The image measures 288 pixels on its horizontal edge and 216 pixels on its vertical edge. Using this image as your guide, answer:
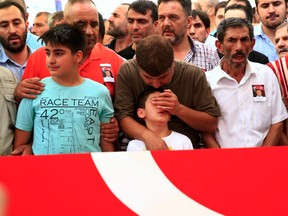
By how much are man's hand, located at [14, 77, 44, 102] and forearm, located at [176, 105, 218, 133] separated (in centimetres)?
92

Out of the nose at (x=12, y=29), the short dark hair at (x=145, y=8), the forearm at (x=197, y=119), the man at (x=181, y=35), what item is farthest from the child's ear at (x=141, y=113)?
the short dark hair at (x=145, y=8)

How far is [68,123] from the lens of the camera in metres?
4.36

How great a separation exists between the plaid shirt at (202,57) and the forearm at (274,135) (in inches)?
33.2

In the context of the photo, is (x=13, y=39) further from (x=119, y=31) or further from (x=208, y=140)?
(x=119, y=31)

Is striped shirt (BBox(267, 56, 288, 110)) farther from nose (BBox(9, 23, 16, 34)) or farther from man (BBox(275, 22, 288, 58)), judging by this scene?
nose (BBox(9, 23, 16, 34))

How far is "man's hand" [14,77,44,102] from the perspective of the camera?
4.46 metres

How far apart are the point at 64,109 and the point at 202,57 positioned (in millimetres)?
1490

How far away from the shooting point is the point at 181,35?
555 cm

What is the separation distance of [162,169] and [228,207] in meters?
0.38

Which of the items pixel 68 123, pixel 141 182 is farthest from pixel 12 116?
pixel 141 182

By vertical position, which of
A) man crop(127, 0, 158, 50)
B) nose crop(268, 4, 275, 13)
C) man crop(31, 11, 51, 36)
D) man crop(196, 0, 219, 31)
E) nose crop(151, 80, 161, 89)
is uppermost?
man crop(196, 0, 219, 31)

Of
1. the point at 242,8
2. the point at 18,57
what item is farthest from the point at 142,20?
the point at 242,8

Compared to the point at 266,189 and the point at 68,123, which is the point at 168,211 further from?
the point at 68,123

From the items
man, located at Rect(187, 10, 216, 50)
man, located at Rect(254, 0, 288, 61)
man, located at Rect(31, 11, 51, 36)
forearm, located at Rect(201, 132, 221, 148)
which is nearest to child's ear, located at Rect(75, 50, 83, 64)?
forearm, located at Rect(201, 132, 221, 148)
